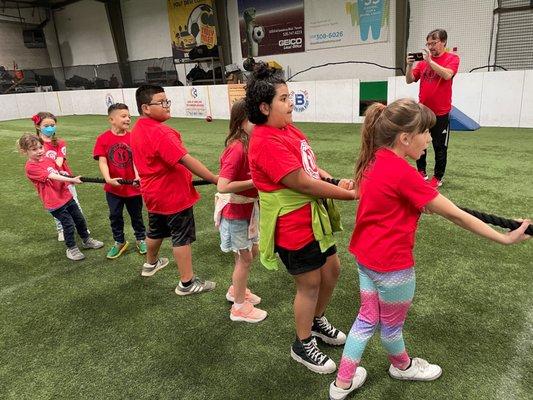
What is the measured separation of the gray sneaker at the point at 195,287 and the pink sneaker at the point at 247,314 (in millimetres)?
486

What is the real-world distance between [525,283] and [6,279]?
451 cm

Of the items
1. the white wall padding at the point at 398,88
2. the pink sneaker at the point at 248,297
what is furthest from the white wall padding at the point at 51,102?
the pink sneaker at the point at 248,297

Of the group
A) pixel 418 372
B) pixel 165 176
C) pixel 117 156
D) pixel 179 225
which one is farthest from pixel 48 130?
pixel 418 372

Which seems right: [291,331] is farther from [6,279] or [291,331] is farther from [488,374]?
[6,279]

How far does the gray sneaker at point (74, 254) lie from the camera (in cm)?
420

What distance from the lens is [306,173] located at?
2027mm

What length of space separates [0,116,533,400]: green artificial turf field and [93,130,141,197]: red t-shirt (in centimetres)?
72

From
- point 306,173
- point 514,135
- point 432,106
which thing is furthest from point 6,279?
point 514,135

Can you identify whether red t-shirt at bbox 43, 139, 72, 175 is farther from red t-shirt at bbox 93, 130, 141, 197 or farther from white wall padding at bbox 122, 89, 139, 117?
white wall padding at bbox 122, 89, 139, 117

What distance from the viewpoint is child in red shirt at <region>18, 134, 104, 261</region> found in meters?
3.98

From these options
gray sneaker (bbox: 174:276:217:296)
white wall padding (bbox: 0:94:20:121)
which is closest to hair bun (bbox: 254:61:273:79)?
gray sneaker (bbox: 174:276:217:296)

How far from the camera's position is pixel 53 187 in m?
4.09

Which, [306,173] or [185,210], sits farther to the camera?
[185,210]

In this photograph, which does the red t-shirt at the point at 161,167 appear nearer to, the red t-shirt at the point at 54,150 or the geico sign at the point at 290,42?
the red t-shirt at the point at 54,150
